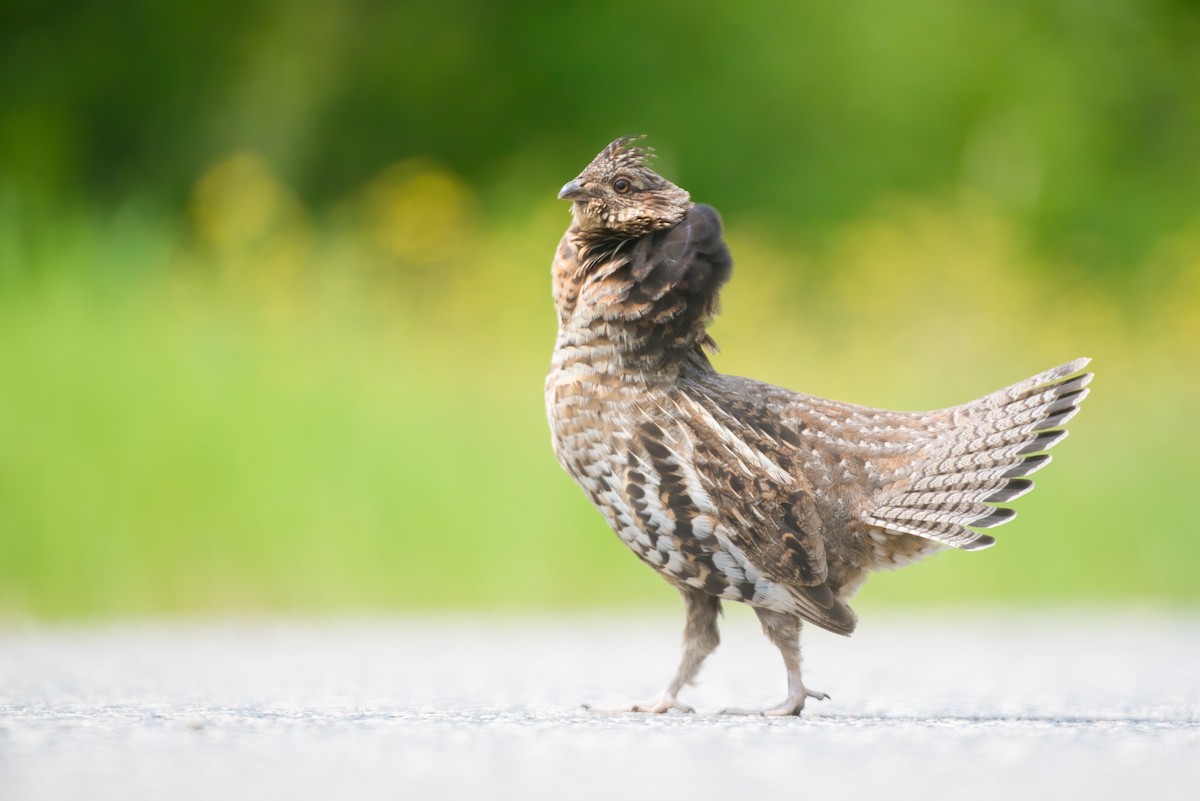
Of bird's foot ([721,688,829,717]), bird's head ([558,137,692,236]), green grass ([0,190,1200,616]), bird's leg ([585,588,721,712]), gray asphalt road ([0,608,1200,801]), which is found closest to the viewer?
gray asphalt road ([0,608,1200,801])

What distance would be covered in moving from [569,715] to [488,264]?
763 centimetres

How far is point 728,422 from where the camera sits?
4.95m

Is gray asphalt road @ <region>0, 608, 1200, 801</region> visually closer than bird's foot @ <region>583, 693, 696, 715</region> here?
Yes

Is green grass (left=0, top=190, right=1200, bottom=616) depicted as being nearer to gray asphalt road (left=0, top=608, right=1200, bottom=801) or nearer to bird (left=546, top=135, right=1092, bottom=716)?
gray asphalt road (left=0, top=608, right=1200, bottom=801)

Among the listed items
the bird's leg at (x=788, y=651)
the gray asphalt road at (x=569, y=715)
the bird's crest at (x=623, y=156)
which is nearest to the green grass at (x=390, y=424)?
the gray asphalt road at (x=569, y=715)

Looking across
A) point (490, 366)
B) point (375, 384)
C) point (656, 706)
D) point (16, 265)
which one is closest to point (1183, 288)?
point (490, 366)

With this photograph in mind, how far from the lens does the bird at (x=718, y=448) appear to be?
4.74m

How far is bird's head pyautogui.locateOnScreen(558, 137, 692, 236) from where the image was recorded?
524cm

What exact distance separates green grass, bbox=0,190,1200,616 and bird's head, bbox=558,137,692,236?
13.1 feet

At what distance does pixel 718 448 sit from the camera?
4.81m

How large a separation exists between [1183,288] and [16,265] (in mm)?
8086

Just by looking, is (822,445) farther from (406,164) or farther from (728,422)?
(406,164)

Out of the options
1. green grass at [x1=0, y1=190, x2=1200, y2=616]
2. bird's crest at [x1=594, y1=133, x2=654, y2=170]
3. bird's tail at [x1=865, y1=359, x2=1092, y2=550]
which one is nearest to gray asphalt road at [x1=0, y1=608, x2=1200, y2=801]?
bird's tail at [x1=865, y1=359, x2=1092, y2=550]

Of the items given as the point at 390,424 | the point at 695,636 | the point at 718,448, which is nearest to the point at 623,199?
the point at 718,448
